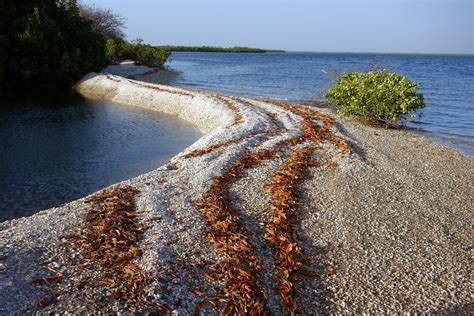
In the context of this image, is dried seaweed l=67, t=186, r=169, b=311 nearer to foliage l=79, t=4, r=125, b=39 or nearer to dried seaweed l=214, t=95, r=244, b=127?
dried seaweed l=214, t=95, r=244, b=127

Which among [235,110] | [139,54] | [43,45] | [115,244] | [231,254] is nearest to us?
[231,254]

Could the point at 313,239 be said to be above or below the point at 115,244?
below

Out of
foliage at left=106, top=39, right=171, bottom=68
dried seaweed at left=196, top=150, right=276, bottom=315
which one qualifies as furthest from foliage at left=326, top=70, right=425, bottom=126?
foliage at left=106, top=39, right=171, bottom=68

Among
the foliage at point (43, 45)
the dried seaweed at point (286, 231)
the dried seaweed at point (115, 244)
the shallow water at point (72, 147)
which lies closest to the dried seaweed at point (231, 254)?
the dried seaweed at point (286, 231)

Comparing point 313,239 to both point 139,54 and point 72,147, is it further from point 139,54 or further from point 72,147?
point 139,54

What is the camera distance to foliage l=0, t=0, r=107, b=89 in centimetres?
3031

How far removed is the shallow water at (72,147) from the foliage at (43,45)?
230 inches

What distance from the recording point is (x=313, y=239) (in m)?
7.28

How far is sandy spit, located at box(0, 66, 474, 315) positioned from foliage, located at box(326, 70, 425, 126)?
17.1 ft

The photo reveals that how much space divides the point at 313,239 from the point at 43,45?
3020cm

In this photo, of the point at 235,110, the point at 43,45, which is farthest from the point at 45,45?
the point at 235,110

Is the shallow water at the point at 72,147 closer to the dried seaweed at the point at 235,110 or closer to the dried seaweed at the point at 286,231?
the dried seaweed at the point at 235,110

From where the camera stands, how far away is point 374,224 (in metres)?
7.96

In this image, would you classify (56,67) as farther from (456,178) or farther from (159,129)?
(456,178)
